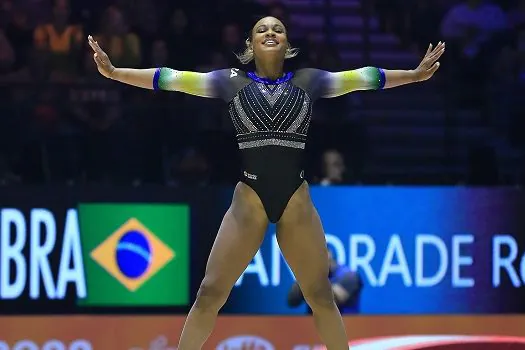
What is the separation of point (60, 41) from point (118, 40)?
45 centimetres

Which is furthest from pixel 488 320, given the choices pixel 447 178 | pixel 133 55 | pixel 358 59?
pixel 133 55

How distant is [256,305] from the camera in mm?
6398

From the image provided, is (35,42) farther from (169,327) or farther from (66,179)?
(169,327)

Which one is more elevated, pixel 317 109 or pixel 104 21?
pixel 104 21

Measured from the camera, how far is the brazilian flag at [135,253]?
629 centimetres

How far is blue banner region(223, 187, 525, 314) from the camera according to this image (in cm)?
642

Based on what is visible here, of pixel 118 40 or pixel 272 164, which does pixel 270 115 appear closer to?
pixel 272 164

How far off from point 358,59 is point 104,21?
2.20 m

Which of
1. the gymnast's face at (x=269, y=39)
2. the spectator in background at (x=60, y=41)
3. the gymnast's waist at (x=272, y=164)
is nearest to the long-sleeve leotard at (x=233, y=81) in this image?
the gymnast's face at (x=269, y=39)

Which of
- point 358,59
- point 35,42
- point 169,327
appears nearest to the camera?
point 169,327

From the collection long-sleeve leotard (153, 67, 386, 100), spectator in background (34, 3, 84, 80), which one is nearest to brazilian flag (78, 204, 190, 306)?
spectator in background (34, 3, 84, 80)

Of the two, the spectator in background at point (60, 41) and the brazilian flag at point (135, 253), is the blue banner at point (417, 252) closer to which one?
the brazilian flag at point (135, 253)

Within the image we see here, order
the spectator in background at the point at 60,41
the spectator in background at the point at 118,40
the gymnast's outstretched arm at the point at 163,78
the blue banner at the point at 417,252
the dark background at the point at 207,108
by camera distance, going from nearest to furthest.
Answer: the gymnast's outstretched arm at the point at 163,78
the blue banner at the point at 417,252
the dark background at the point at 207,108
the spectator in background at the point at 60,41
the spectator in background at the point at 118,40

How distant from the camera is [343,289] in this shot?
21.2 ft
